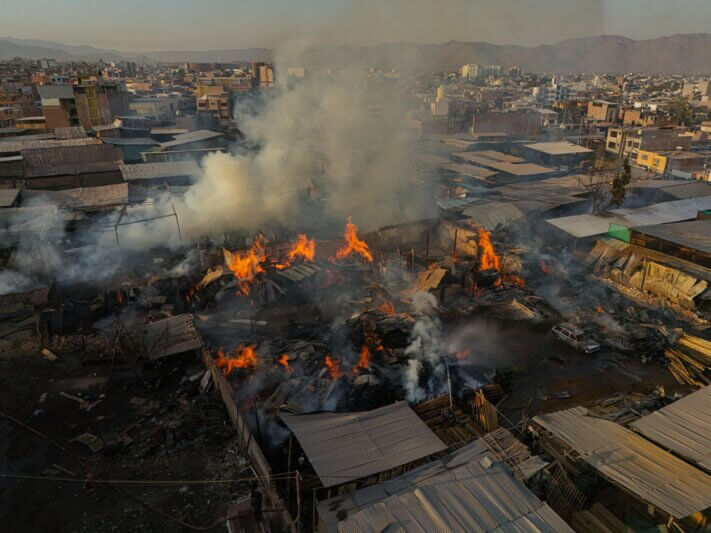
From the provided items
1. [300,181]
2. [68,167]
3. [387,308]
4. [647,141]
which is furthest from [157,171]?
[647,141]

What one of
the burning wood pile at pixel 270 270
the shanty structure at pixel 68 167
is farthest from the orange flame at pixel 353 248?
the shanty structure at pixel 68 167

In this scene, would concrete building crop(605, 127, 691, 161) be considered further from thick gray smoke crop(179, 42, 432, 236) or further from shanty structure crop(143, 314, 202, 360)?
shanty structure crop(143, 314, 202, 360)

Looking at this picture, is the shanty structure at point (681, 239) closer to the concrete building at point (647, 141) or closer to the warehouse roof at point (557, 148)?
the warehouse roof at point (557, 148)

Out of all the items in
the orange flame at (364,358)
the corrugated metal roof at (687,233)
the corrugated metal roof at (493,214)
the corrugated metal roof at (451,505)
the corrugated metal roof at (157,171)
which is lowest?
the orange flame at (364,358)

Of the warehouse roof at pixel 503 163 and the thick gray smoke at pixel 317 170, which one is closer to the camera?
the thick gray smoke at pixel 317 170

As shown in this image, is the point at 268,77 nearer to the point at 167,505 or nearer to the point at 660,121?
the point at 660,121

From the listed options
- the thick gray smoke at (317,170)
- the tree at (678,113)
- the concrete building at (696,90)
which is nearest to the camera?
the thick gray smoke at (317,170)

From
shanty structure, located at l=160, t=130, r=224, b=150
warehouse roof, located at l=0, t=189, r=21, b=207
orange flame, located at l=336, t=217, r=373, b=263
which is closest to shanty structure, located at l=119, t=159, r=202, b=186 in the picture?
warehouse roof, located at l=0, t=189, r=21, b=207
